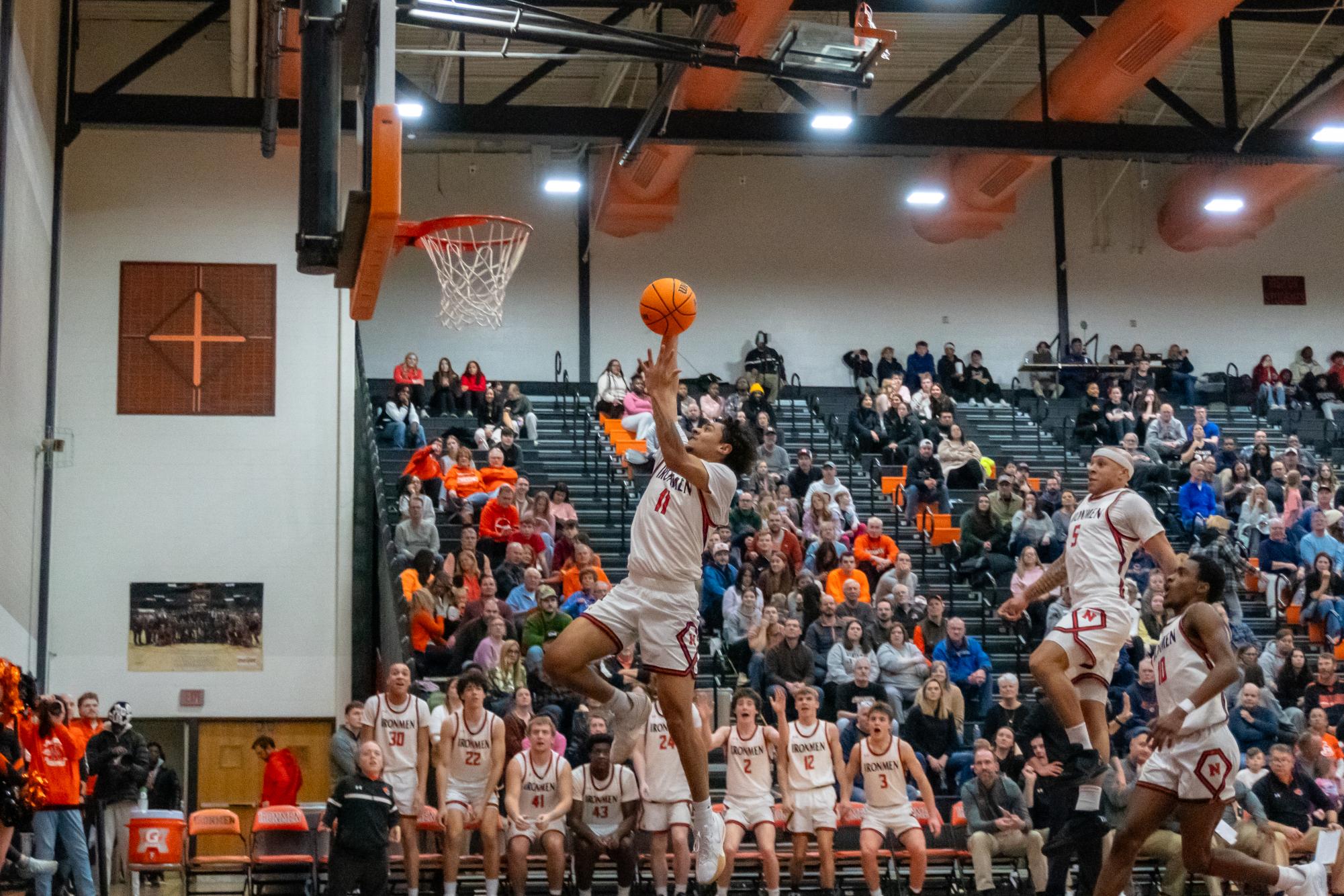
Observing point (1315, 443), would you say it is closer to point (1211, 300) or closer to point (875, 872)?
point (1211, 300)

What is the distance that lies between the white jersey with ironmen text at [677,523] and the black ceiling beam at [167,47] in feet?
46.7

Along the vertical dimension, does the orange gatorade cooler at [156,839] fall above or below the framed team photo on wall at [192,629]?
below

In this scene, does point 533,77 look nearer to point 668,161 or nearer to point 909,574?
point 668,161

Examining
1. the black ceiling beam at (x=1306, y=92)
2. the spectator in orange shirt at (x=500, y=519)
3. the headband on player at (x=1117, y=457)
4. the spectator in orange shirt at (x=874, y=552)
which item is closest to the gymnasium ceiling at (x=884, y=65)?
the black ceiling beam at (x=1306, y=92)

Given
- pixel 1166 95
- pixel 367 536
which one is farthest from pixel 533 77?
pixel 1166 95

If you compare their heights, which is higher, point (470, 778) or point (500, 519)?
point (500, 519)

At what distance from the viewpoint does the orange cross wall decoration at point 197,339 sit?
68.5 feet

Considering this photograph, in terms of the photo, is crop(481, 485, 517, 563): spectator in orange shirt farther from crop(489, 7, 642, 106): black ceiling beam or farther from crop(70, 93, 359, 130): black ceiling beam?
crop(70, 93, 359, 130): black ceiling beam

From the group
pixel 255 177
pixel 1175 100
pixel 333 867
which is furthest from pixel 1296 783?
pixel 255 177

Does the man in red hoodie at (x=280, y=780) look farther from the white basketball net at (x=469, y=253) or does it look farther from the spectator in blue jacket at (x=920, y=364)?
the spectator in blue jacket at (x=920, y=364)

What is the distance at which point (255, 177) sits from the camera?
21594mm

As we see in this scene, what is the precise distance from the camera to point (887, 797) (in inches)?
552

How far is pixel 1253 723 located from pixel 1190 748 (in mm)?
8135

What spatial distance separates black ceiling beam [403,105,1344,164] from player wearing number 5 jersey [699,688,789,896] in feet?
29.8
